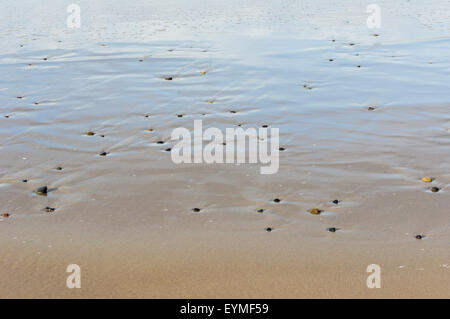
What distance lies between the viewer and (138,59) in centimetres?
1152

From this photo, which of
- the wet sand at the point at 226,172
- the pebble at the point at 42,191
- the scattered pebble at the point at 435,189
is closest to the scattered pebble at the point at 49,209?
the wet sand at the point at 226,172

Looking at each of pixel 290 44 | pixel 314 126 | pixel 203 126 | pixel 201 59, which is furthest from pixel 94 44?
pixel 314 126

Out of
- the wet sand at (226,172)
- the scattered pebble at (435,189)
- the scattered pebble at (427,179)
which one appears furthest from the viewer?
the scattered pebble at (427,179)

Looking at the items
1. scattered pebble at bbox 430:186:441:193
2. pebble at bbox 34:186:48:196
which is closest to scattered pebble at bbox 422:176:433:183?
scattered pebble at bbox 430:186:441:193

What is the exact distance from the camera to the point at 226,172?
6.28 meters

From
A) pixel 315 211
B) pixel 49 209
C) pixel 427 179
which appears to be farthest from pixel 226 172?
pixel 427 179

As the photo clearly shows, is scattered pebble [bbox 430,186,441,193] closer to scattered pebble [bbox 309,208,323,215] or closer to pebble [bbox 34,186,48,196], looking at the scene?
scattered pebble [bbox 309,208,323,215]

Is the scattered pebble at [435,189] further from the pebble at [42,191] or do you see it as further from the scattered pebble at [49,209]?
the pebble at [42,191]

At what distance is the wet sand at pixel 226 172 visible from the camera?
4.49m

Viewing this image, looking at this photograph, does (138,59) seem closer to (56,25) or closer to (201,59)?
(201,59)

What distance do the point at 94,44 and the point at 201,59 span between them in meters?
3.20

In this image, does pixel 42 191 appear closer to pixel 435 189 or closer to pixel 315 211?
pixel 315 211

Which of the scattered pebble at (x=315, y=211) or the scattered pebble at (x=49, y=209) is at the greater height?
the scattered pebble at (x=49, y=209)

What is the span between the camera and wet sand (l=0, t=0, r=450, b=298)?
449 centimetres
